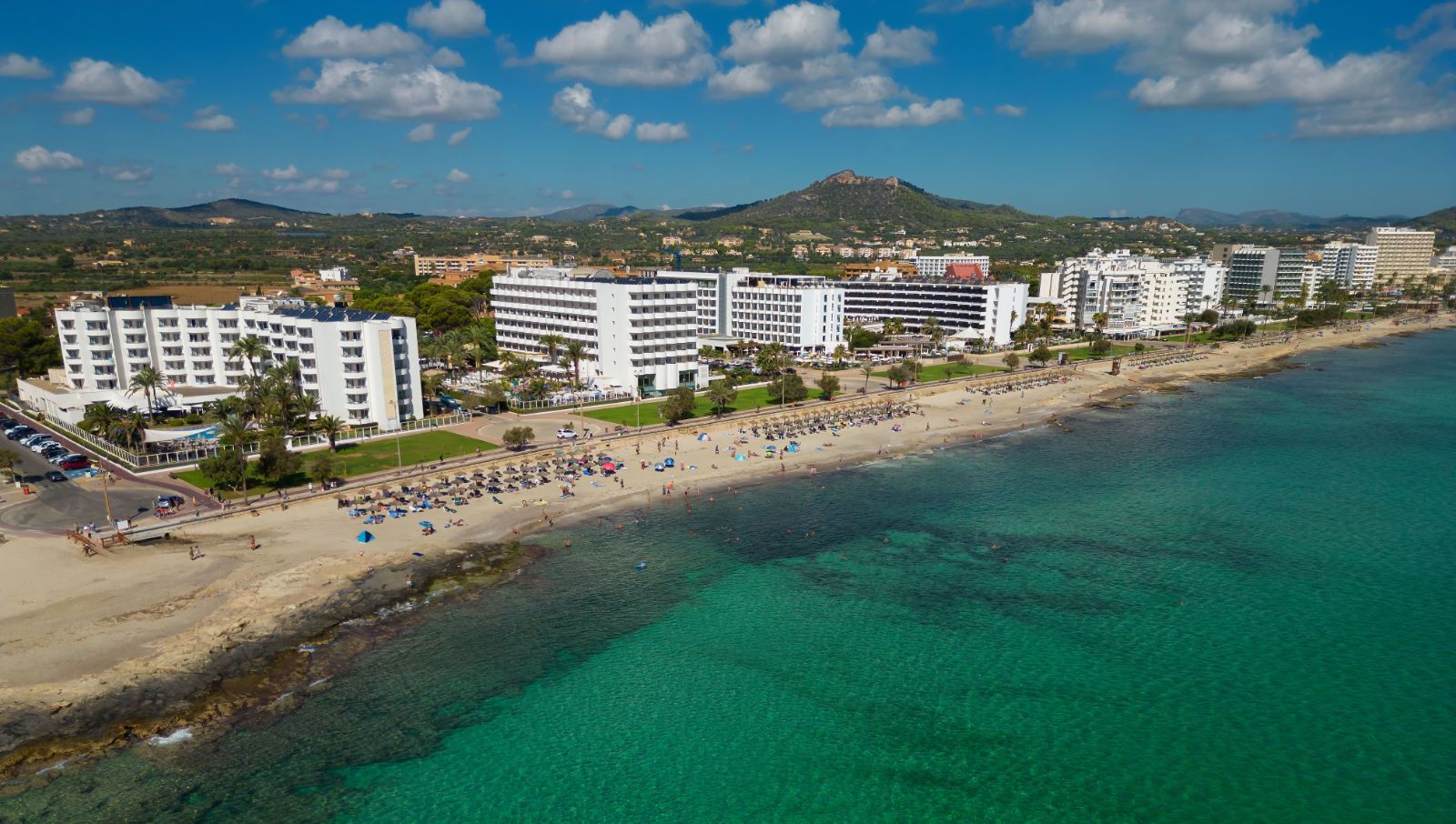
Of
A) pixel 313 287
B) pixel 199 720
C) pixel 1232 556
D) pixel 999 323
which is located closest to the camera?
pixel 199 720

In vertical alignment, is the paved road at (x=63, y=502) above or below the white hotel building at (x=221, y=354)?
below

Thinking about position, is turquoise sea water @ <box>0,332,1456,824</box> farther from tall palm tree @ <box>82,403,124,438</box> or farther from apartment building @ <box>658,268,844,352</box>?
apartment building @ <box>658,268,844,352</box>

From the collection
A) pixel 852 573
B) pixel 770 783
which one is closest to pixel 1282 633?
pixel 852 573

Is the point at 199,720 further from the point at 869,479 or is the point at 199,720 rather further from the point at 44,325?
the point at 44,325

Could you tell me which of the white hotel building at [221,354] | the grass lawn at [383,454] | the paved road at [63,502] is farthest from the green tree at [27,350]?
the grass lawn at [383,454]

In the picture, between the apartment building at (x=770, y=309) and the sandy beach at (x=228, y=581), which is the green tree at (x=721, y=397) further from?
the apartment building at (x=770, y=309)

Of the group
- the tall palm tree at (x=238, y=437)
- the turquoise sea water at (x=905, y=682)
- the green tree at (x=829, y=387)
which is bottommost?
the turquoise sea water at (x=905, y=682)

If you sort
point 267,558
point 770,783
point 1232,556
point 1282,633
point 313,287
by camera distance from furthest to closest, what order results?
1. point 313,287
2. point 1232,556
3. point 267,558
4. point 1282,633
5. point 770,783
